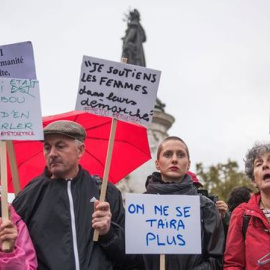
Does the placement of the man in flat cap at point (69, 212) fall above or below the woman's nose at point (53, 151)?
below

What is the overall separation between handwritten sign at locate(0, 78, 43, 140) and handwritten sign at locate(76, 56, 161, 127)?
1.08 feet

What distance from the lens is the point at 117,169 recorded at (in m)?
5.21

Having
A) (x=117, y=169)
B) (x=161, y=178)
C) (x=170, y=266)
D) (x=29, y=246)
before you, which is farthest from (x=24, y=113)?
(x=117, y=169)

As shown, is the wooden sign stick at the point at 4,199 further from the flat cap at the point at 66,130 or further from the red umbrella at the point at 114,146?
the red umbrella at the point at 114,146

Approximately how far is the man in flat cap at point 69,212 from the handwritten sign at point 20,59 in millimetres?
373

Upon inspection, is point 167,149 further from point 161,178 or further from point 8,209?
point 8,209

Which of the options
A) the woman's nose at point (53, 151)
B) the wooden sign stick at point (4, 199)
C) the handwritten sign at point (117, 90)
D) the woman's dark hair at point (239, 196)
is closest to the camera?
the wooden sign stick at point (4, 199)

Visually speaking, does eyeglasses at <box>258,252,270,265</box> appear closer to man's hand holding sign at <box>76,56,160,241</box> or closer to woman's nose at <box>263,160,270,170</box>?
woman's nose at <box>263,160,270,170</box>

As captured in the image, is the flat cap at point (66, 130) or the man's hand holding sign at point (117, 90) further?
the man's hand holding sign at point (117, 90)

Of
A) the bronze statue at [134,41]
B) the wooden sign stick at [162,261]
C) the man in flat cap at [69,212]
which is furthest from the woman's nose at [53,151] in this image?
the bronze statue at [134,41]

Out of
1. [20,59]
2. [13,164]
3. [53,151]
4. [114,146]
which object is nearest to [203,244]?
[53,151]

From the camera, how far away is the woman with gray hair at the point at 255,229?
3.13m

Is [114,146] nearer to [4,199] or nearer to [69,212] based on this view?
[69,212]

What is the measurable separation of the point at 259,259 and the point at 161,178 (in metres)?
0.85
